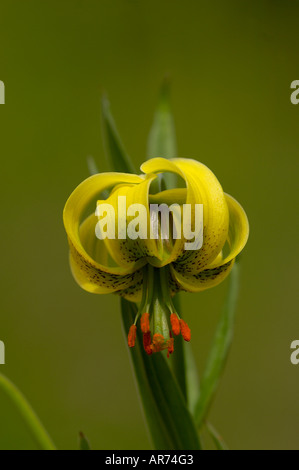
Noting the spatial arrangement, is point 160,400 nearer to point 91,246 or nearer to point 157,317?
point 157,317

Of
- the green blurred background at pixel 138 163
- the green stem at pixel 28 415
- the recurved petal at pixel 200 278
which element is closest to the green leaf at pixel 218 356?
the recurved petal at pixel 200 278

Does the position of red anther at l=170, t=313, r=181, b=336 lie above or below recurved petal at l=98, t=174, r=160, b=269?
below

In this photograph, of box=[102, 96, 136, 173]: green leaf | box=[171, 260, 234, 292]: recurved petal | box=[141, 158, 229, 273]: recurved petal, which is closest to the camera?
box=[141, 158, 229, 273]: recurved petal

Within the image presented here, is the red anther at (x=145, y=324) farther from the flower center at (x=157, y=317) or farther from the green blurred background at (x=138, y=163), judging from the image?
the green blurred background at (x=138, y=163)

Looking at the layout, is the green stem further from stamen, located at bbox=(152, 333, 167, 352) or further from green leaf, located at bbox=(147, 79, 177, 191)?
green leaf, located at bbox=(147, 79, 177, 191)

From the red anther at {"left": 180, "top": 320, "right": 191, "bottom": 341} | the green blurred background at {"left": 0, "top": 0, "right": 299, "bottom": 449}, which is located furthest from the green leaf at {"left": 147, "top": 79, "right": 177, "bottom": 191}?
the green blurred background at {"left": 0, "top": 0, "right": 299, "bottom": 449}

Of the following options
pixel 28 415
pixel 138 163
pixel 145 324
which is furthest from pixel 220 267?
pixel 138 163

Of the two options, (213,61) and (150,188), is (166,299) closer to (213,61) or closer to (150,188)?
(150,188)
